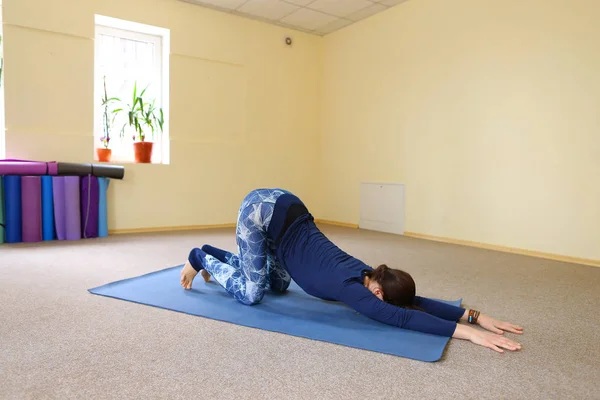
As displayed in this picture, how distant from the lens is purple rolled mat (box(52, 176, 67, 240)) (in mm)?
3939

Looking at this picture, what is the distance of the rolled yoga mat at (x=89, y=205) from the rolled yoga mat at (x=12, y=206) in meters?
0.50

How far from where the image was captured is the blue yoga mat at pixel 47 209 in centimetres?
391

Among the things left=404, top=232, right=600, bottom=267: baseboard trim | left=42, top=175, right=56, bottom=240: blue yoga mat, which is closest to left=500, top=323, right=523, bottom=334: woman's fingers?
left=404, top=232, right=600, bottom=267: baseboard trim

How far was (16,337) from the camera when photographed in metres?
1.67

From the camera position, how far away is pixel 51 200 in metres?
3.95

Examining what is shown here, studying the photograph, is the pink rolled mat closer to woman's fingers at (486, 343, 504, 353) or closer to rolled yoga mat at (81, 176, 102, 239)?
rolled yoga mat at (81, 176, 102, 239)

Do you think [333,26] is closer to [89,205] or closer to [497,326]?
[89,205]

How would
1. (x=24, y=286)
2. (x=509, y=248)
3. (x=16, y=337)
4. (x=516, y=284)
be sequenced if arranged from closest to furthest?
(x=16, y=337)
(x=24, y=286)
(x=516, y=284)
(x=509, y=248)

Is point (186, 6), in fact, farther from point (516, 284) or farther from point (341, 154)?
point (516, 284)

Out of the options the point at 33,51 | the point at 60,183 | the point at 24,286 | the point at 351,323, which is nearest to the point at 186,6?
the point at 33,51

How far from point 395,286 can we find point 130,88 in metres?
4.19

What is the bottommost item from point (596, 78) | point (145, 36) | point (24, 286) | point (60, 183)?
point (24, 286)

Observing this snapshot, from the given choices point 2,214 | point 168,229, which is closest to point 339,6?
point 168,229

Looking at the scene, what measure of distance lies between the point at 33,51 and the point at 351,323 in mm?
3941
